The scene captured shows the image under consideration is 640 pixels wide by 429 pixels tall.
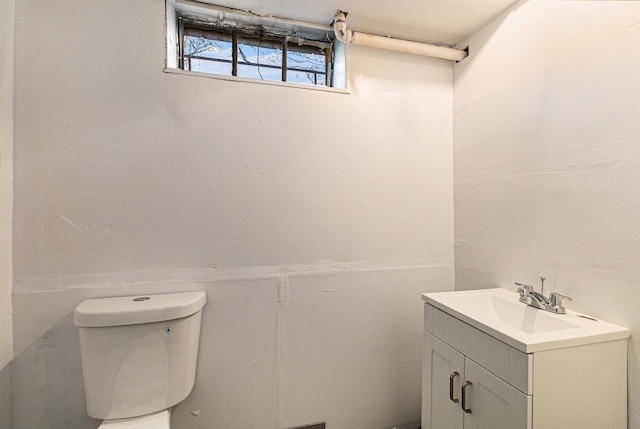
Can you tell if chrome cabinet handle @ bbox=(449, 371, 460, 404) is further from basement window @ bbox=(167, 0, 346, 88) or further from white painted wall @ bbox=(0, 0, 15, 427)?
white painted wall @ bbox=(0, 0, 15, 427)

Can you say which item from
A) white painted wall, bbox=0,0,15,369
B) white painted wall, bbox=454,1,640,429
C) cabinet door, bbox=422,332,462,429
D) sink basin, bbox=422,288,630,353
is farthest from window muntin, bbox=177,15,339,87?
cabinet door, bbox=422,332,462,429

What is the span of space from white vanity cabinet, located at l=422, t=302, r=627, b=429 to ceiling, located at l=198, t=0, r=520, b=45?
54.2 inches

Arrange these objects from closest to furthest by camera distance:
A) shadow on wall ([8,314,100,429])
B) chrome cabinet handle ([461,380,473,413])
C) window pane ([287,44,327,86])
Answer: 1. chrome cabinet handle ([461,380,473,413])
2. shadow on wall ([8,314,100,429])
3. window pane ([287,44,327,86])

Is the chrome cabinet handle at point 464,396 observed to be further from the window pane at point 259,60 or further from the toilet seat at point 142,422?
the window pane at point 259,60

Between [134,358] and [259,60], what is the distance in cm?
142

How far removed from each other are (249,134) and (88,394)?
3.91 ft

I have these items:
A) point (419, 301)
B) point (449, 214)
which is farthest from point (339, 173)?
point (419, 301)

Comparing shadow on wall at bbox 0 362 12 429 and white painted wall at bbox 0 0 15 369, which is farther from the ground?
white painted wall at bbox 0 0 15 369

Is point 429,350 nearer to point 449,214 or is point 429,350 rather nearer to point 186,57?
point 449,214

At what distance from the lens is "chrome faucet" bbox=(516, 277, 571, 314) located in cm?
113

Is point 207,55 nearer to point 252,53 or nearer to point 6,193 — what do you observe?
point 252,53

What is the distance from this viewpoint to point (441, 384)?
1247 millimetres

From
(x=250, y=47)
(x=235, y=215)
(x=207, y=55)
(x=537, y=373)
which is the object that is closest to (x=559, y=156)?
(x=537, y=373)

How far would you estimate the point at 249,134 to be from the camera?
57.4 inches
